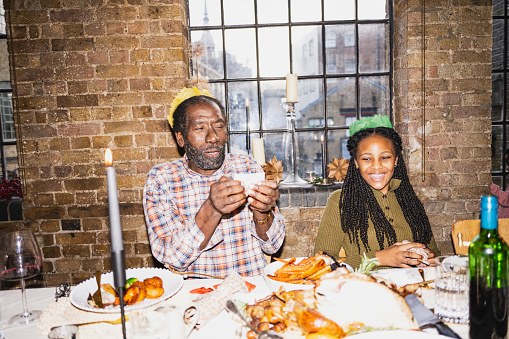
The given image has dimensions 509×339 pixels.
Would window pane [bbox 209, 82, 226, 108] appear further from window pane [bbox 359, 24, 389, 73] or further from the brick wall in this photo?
window pane [bbox 359, 24, 389, 73]

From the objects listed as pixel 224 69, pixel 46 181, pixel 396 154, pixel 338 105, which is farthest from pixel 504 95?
pixel 46 181

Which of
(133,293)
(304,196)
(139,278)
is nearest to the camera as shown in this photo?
(133,293)

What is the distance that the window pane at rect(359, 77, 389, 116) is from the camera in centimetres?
319

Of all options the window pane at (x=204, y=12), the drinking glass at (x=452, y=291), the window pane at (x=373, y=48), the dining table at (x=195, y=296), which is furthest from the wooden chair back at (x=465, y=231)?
the window pane at (x=204, y=12)

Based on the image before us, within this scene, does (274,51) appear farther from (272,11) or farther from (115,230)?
(115,230)

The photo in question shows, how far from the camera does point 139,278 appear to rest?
1398 mm

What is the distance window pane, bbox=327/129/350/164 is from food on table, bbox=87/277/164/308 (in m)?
2.36

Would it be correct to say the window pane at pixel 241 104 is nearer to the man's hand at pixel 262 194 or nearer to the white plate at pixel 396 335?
the man's hand at pixel 262 194

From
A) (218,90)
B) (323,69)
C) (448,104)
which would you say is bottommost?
(448,104)

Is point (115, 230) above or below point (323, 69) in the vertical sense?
below

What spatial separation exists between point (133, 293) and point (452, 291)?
1029mm

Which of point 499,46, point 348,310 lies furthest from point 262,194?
point 499,46

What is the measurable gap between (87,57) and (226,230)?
1910 mm

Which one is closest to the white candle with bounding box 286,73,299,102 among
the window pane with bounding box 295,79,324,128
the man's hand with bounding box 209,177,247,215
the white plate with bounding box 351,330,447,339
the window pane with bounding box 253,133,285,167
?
the window pane with bounding box 295,79,324,128
